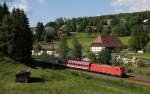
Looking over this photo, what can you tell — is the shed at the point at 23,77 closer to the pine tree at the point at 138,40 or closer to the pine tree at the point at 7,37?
the pine tree at the point at 7,37

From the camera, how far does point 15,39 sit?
7994 centimetres

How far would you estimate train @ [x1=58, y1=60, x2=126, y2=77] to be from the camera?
69.6m

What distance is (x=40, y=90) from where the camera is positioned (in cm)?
3972

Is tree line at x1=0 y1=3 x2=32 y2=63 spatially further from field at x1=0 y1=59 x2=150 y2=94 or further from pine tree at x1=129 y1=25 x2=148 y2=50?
pine tree at x1=129 y1=25 x2=148 y2=50

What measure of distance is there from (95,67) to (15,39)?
18.0 metres

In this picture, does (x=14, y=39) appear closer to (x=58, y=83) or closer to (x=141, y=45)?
(x=58, y=83)

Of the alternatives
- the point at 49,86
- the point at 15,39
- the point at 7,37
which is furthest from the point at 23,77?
the point at 15,39

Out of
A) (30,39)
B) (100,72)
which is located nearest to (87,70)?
(100,72)

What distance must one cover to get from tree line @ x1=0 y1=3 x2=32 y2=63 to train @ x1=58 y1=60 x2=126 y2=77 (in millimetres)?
9822

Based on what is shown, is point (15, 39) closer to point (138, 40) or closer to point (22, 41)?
point (22, 41)

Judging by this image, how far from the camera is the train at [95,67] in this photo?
228ft

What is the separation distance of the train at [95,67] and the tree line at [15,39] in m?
9.82

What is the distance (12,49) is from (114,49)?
220ft

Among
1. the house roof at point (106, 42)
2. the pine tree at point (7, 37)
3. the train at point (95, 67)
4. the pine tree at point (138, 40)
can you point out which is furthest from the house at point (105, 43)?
the pine tree at point (7, 37)
